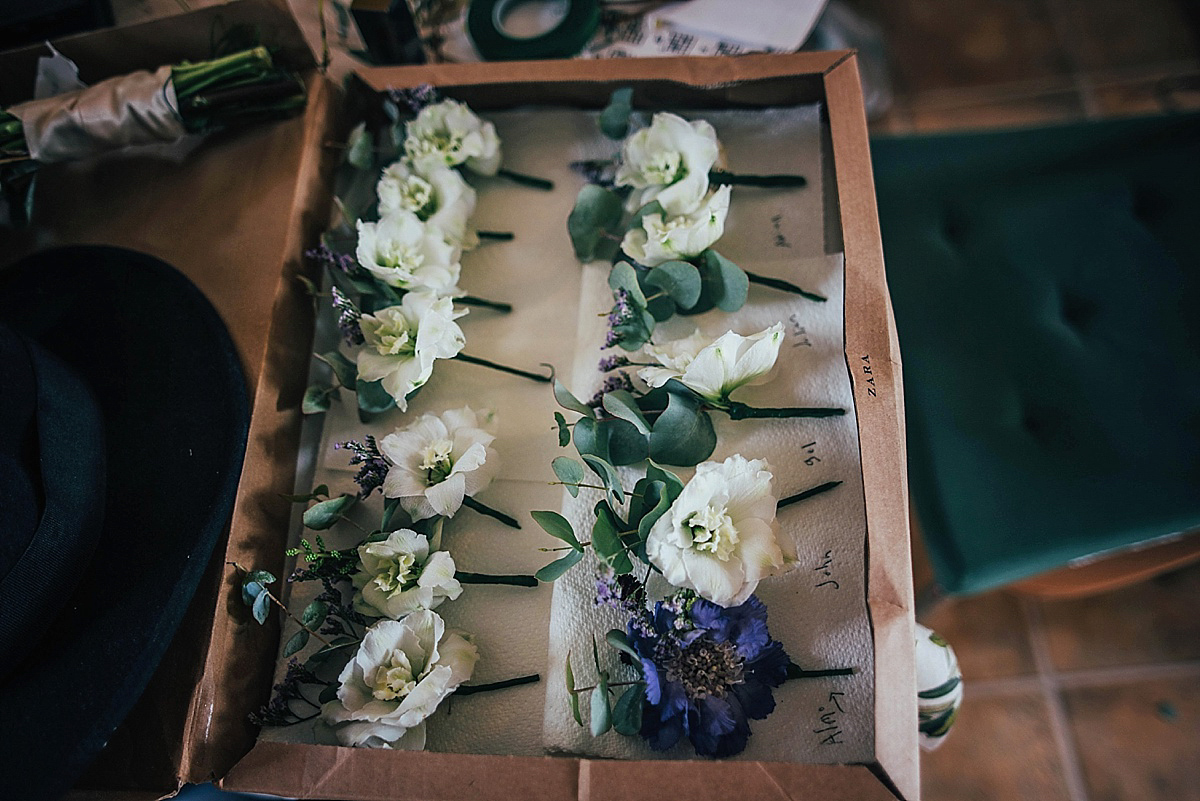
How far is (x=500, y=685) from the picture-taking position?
0.66 meters

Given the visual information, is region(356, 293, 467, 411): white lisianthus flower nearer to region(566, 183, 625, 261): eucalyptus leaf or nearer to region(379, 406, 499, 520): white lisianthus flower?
region(379, 406, 499, 520): white lisianthus flower

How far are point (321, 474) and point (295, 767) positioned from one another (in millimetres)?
282

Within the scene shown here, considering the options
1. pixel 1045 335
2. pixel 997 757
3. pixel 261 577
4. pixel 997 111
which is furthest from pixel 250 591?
pixel 997 111

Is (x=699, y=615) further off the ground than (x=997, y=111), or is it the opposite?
(x=997, y=111)

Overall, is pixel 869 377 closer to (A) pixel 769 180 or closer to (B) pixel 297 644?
(A) pixel 769 180

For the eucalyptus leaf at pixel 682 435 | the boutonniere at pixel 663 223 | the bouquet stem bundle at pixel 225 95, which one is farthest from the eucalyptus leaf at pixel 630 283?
the bouquet stem bundle at pixel 225 95

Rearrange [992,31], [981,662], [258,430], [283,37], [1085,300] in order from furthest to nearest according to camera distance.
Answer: [992,31], [981,662], [1085,300], [283,37], [258,430]

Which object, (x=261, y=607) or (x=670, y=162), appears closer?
(x=261, y=607)

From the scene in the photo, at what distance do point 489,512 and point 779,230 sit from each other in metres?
0.43

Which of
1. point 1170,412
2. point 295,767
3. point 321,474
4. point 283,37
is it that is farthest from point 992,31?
point 295,767

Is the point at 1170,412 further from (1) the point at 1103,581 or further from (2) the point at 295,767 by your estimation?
(2) the point at 295,767

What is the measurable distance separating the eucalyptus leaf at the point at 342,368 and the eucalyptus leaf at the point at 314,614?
219mm

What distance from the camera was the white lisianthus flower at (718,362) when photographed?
2.11ft

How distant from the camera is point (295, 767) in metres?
0.59
